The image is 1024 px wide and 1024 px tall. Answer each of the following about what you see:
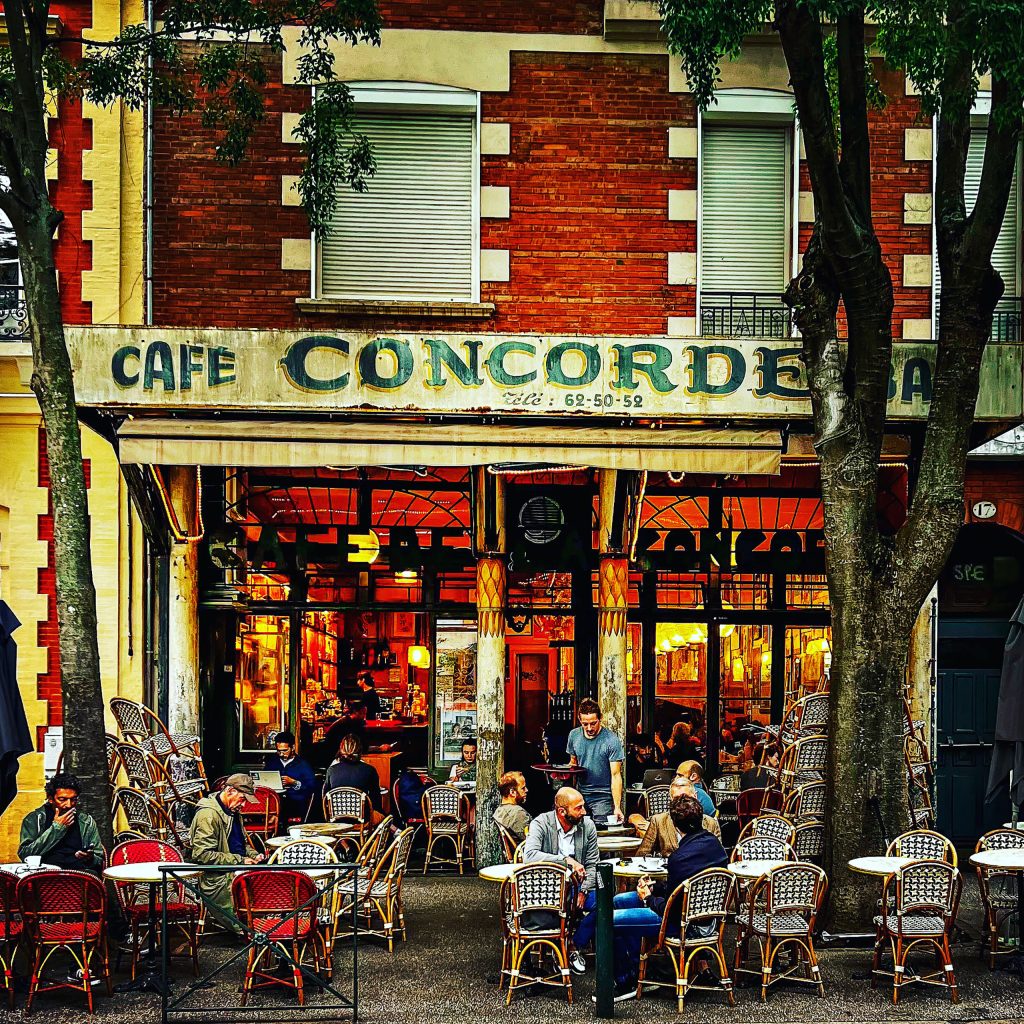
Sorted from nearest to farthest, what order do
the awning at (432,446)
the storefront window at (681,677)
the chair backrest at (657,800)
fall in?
the awning at (432,446) → the chair backrest at (657,800) → the storefront window at (681,677)

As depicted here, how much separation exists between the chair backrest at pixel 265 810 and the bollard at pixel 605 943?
5079 millimetres

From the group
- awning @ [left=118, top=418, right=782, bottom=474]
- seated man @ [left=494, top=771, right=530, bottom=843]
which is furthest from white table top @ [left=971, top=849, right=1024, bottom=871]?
awning @ [left=118, top=418, right=782, bottom=474]

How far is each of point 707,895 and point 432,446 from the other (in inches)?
198

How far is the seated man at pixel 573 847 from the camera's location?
10000 millimetres

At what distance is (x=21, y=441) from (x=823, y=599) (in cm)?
932

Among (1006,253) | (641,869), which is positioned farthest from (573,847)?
(1006,253)

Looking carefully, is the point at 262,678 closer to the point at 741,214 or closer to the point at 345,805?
the point at 345,805

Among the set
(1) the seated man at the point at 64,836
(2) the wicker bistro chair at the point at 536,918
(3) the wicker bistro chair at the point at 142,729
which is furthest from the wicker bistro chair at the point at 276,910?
(3) the wicker bistro chair at the point at 142,729

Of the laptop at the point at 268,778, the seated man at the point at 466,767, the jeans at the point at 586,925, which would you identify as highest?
the seated man at the point at 466,767

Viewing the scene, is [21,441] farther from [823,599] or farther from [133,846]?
[823,599]

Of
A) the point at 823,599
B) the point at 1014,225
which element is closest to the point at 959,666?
the point at 823,599

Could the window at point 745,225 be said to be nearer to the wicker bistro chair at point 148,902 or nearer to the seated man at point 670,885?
the seated man at point 670,885

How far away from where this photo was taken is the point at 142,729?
511 inches

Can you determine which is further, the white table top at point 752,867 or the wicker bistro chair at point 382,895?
the wicker bistro chair at point 382,895
